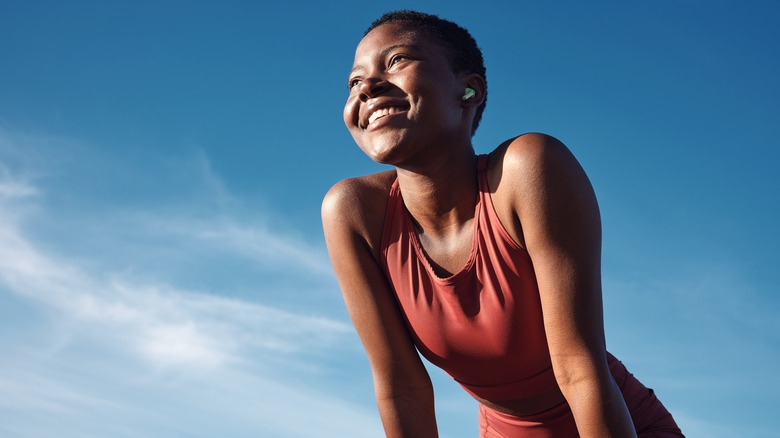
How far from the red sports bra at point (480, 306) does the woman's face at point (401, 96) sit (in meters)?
0.31

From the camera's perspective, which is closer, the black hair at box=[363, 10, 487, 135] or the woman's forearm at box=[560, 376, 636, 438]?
the woman's forearm at box=[560, 376, 636, 438]

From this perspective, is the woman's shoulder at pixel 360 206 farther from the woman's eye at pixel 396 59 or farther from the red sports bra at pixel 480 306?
the woman's eye at pixel 396 59

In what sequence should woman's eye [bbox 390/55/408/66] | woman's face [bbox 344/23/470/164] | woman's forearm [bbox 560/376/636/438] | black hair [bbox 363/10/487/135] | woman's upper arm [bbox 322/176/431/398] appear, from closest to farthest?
1. woman's forearm [bbox 560/376/636/438]
2. woman's face [bbox 344/23/470/164]
3. woman's eye [bbox 390/55/408/66]
4. black hair [bbox 363/10/487/135]
5. woman's upper arm [bbox 322/176/431/398]

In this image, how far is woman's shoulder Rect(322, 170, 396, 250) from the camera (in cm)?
411

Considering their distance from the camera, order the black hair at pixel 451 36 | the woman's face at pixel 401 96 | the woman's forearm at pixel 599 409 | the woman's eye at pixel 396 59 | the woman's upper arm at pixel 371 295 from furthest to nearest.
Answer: the woman's upper arm at pixel 371 295 < the black hair at pixel 451 36 < the woman's eye at pixel 396 59 < the woman's face at pixel 401 96 < the woman's forearm at pixel 599 409

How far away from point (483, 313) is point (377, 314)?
58cm

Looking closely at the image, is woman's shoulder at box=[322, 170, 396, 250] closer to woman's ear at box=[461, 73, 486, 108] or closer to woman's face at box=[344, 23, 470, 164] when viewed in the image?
woman's face at box=[344, 23, 470, 164]

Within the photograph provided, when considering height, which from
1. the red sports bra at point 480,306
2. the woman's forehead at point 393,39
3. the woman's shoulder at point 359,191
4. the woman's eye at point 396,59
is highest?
the woman's forehead at point 393,39

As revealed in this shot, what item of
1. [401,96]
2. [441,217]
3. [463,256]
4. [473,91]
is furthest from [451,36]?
[463,256]

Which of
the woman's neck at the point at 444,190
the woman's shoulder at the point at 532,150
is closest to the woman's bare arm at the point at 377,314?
the woman's neck at the point at 444,190

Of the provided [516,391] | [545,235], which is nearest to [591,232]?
[545,235]

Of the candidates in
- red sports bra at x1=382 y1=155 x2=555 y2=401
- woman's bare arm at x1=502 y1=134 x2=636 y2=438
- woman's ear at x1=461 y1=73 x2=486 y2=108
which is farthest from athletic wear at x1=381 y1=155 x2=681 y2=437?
woman's ear at x1=461 y1=73 x2=486 y2=108

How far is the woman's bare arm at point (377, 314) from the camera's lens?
13.5 ft

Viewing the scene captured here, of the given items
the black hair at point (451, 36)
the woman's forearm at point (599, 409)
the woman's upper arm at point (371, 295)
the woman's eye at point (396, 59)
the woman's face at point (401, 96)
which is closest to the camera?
the woman's forearm at point (599, 409)
